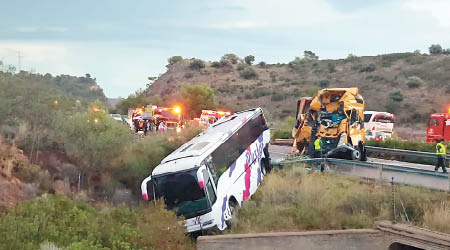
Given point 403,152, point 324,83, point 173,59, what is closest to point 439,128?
point 403,152

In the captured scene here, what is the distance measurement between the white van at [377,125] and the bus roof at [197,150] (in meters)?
17.7

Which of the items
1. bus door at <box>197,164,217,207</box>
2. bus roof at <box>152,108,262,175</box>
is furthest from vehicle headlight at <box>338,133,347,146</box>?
bus door at <box>197,164,217,207</box>

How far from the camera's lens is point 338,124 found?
23.3m

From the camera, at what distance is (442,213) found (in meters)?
12.5

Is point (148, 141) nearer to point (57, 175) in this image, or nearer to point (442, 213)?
point (57, 175)

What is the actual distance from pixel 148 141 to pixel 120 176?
2451mm

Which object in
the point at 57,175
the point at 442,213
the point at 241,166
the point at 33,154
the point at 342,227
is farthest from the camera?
the point at 33,154

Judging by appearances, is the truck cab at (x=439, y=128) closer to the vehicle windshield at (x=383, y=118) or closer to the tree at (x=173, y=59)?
the vehicle windshield at (x=383, y=118)

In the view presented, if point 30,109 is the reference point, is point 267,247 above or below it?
below

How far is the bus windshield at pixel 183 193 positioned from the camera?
50.9 feet

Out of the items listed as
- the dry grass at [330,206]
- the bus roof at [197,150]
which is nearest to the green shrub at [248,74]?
the bus roof at [197,150]

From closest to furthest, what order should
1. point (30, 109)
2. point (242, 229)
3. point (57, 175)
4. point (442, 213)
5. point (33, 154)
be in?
point (442, 213) < point (242, 229) < point (57, 175) < point (33, 154) < point (30, 109)

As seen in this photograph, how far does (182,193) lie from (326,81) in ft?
238

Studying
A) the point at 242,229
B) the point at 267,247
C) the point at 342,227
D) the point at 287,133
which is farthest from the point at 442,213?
the point at 287,133
